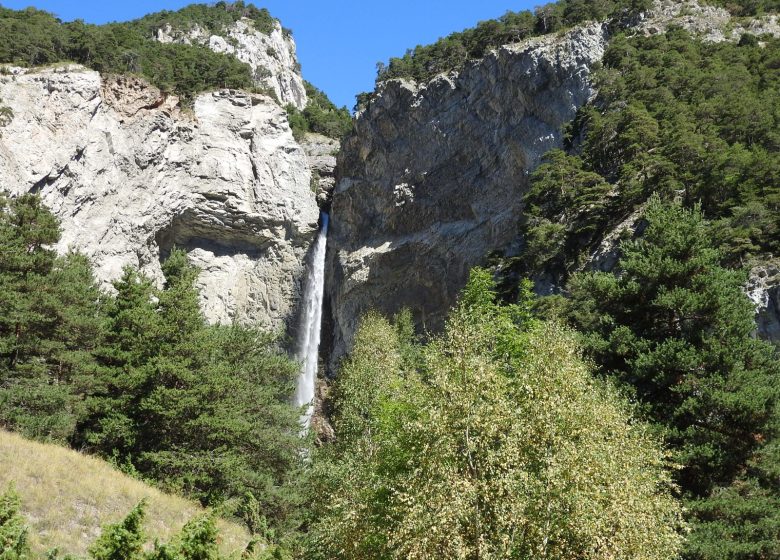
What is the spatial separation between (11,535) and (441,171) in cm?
4769

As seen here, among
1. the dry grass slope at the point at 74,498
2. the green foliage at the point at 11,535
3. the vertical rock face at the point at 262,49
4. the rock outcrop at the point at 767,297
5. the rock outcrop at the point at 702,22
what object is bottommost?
the dry grass slope at the point at 74,498

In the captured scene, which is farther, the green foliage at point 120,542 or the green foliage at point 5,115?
the green foliage at point 5,115

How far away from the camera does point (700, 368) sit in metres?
16.1

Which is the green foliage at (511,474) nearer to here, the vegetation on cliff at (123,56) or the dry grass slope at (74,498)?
the dry grass slope at (74,498)

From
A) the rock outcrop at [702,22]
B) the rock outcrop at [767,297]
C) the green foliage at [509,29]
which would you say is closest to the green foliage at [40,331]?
the rock outcrop at [767,297]

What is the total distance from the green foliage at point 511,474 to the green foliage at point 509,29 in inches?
1801

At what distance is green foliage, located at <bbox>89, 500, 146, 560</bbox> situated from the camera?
7.35 meters

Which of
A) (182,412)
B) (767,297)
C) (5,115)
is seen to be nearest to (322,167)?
(5,115)

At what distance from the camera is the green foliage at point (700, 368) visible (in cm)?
1398

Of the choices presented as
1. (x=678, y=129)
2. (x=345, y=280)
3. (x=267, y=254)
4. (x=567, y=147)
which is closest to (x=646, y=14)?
(x=567, y=147)

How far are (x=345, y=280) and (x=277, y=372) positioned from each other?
28.1 metres

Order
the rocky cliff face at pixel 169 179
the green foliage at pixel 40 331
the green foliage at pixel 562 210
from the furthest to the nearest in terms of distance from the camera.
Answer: the rocky cliff face at pixel 169 179, the green foliage at pixel 562 210, the green foliage at pixel 40 331

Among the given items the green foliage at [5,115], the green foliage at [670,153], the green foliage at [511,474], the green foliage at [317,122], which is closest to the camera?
the green foliage at [511,474]

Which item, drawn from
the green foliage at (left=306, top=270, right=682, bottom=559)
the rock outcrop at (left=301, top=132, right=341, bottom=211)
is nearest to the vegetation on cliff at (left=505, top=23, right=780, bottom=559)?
the green foliage at (left=306, top=270, right=682, bottom=559)
